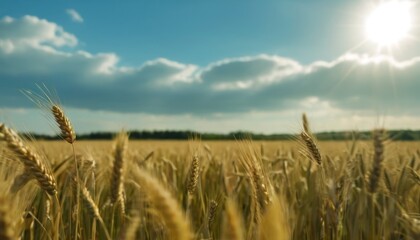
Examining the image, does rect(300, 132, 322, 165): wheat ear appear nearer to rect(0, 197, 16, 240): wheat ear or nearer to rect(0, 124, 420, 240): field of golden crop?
rect(0, 124, 420, 240): field of golden crop

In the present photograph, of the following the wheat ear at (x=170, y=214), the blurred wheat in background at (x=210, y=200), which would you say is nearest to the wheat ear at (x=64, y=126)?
the blurred wheat in background at (x=210, y=200)

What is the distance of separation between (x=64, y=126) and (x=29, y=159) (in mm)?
319

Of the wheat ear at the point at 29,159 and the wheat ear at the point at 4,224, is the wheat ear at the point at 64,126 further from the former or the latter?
the wheat ear at the point at 4,224

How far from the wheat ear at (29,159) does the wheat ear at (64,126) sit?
0.80 feet

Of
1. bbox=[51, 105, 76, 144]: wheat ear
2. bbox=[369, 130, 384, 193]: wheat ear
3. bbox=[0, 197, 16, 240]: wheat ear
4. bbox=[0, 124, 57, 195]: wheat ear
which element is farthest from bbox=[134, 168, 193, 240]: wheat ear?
bbox=[369, 130, 384, 193]: wheat ear

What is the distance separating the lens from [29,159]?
5.11 ft

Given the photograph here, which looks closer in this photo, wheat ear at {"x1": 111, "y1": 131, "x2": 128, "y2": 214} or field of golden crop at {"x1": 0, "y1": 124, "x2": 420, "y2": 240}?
field of golden crop at {"x1": 0, "y1": 124, "x2": 420, "y2": 240}

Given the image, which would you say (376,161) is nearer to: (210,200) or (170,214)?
(210,200)

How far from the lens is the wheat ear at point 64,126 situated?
1.84 metres

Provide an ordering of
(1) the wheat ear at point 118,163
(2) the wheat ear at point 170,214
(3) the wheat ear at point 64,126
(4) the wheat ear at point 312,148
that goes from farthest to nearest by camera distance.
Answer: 1. (4) the wheat ear at point 312,148
2. (3) the wheat ear at point 64,126
3. (1) the wheat ear at point 118,163
4. (2) the wheat ear at point 170,214

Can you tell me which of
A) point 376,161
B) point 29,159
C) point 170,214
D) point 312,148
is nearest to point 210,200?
point 312,148

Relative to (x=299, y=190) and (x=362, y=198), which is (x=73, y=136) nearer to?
Answer: (x=362, y=198)

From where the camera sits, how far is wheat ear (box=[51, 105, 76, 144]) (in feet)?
6.02

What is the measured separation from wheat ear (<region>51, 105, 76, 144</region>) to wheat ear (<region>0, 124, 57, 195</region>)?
0.80ft
